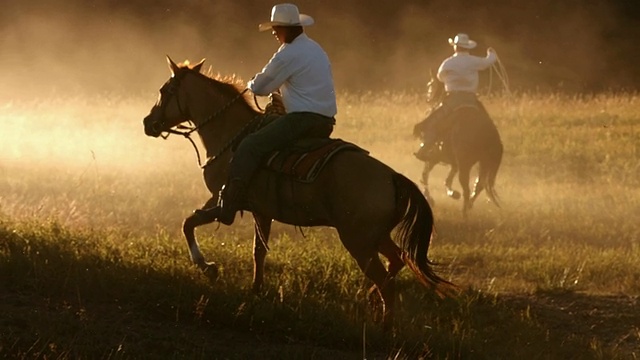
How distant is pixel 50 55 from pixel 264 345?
4132 centimetres

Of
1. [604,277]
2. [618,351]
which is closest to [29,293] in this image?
[618,351]

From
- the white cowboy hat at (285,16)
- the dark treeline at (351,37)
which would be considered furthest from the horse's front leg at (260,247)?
the dark treeline at (351,37)

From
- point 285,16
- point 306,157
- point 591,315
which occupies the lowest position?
point 591,315

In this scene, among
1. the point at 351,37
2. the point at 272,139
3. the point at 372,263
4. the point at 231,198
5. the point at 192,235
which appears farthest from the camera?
the point at 351,37

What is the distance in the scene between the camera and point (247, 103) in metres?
12.0

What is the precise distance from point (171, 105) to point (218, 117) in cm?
54

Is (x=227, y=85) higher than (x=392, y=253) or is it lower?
higher

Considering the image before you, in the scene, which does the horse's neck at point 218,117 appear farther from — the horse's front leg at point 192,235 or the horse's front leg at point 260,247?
the horse's front leg at point 260,247

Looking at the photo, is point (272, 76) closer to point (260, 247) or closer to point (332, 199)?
point (332, 199)

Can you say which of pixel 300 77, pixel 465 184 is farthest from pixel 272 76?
pixel 465 184

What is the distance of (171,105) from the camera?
40.0ft

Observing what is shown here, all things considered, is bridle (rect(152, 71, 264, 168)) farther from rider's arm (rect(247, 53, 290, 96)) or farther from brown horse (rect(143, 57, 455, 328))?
rider's arm (rect(247, 53, 290, 96))

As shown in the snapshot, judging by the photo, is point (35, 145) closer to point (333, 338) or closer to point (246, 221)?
point (246, 221)

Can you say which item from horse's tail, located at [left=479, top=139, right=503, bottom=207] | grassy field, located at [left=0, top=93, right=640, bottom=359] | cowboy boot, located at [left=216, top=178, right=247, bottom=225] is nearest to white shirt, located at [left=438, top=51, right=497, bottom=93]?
horse's tail, located at [left=479, top=139, right=503, bottom=207]
